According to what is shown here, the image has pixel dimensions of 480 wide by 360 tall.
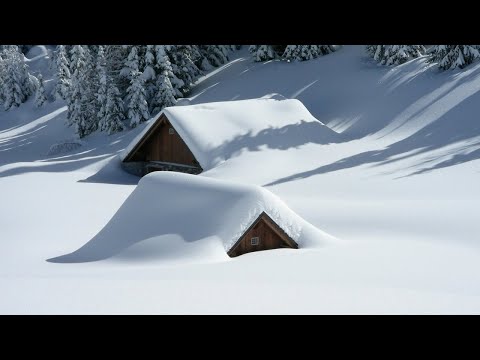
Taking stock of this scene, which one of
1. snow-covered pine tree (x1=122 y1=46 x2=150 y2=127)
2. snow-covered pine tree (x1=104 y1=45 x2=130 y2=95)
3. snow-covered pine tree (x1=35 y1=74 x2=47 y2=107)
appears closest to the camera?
snow-covered pine tree (x1=122 y1=46 x2=150 y2=127)

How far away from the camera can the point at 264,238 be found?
12.7m

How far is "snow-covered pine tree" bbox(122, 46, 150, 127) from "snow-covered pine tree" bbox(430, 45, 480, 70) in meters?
20.2

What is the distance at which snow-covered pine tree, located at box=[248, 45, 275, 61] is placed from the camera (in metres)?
44.5

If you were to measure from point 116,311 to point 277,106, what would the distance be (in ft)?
94.0

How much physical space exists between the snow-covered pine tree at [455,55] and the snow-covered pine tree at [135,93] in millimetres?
20201

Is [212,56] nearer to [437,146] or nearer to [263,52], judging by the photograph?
[263,52]

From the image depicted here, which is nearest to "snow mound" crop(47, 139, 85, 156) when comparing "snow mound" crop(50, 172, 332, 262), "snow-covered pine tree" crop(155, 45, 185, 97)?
"snow-covered pine tree" crop(155, 45, 185, 97)

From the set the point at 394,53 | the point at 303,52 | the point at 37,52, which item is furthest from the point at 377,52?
the point at 37,52

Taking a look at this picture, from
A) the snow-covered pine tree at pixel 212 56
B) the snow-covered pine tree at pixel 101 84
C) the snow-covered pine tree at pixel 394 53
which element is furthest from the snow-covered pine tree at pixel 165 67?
the snow-covered pine tree at pixel 394 53

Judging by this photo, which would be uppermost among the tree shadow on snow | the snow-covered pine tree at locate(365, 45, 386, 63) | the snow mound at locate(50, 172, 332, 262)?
the snow mound at locate(50, 172, 332, 262)

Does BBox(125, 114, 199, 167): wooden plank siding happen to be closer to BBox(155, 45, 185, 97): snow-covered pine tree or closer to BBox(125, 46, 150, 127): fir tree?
BBox(125, 46, 150, 127): fir tree
